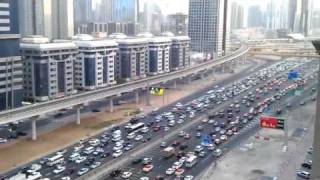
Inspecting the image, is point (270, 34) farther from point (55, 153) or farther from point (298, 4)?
point (55, 153)

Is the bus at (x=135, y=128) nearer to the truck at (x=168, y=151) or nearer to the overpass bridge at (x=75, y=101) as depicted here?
the overpass bridge at (x=75, y=101)

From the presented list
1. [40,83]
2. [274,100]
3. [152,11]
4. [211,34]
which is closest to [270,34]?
[152,11]

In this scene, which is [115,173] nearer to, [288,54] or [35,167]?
[35,167]

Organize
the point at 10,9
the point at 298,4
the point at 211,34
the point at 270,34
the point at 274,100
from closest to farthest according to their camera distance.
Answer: the point at 10,9 → the point at 274,100 → the point at 211,34 → the point at 298,4 → the point at 270,34

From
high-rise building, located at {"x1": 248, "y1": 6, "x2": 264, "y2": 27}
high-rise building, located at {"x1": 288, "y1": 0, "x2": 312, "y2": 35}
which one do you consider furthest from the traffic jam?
high-rise building, located at {"x1": 248, "y1": 6, "x2": 264, "y2": 27}

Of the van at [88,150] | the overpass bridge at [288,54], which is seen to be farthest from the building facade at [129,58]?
the overpass bridge at [288,54]

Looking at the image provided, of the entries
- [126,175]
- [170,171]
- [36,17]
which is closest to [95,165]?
[126,175]
